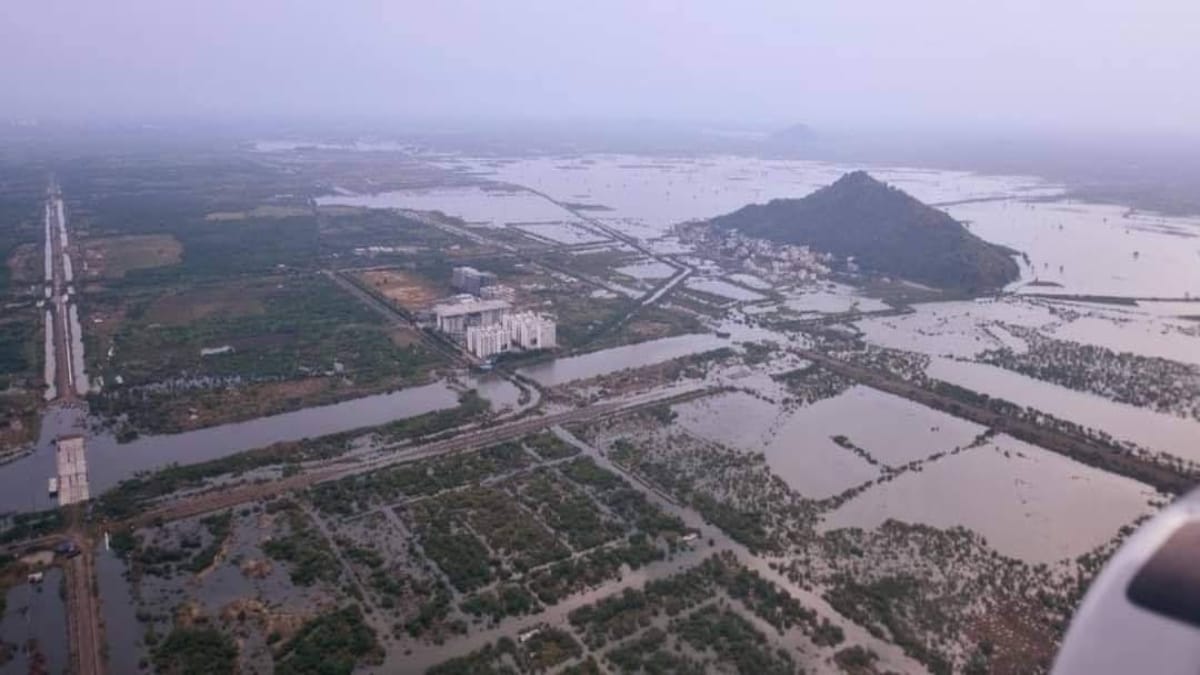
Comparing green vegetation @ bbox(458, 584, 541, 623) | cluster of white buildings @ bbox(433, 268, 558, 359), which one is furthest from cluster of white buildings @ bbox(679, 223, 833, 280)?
green vegetation @ bbox(458, 584, 541, 623)

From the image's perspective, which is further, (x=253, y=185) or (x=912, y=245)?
(x=253, y=185)

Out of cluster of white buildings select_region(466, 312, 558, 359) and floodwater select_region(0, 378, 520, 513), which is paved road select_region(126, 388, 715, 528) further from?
cluster of white buildings select_region(466, 312, 558, 359)

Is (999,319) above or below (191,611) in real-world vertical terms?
above

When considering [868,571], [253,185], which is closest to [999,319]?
[868,571]

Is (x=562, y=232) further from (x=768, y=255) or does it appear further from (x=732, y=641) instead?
(x=732, y=641)

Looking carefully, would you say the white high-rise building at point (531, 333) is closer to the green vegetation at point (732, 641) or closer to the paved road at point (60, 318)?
the paved road at point (60, 318)

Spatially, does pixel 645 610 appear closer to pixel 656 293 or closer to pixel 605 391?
pixel 605 391

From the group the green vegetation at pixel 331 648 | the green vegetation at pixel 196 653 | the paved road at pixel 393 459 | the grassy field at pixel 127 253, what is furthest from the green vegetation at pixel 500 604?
the grassy field at pixel 127 253
